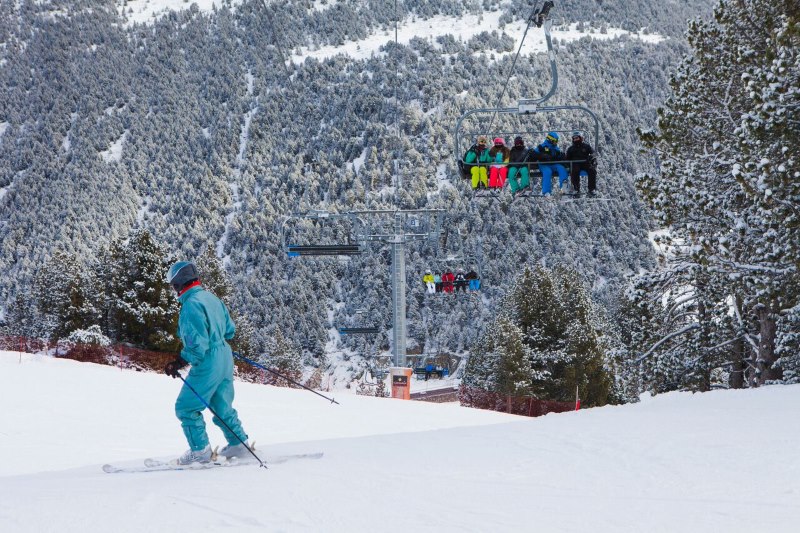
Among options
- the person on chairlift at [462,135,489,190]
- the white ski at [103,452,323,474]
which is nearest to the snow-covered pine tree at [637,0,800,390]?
the person on chairlift at [462,135,489,190]

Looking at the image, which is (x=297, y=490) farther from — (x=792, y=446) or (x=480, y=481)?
(x=792, y=446)

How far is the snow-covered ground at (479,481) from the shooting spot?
382 cm

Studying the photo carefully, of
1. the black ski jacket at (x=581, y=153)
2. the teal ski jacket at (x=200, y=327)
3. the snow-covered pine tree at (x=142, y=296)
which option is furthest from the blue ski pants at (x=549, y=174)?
the snow-covered pine tree at (x=142, y=296)

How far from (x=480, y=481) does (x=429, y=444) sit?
1966 mm

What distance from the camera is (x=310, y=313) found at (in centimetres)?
10612

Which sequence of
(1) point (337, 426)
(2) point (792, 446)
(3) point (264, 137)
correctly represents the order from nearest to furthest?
(2) point (792, 446), (1) point (337, 426), (3) point (264, 137)

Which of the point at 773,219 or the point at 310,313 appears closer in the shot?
the point at 773,219

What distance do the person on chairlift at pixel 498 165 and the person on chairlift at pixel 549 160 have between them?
544 mm

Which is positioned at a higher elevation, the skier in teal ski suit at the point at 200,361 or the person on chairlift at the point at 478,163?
the person on chairlift at the point at 478,163

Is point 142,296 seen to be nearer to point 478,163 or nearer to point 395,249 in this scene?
point 395,249

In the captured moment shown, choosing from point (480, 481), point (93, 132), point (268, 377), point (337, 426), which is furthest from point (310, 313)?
point (93, 132)

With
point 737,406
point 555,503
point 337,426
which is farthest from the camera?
point 337,426

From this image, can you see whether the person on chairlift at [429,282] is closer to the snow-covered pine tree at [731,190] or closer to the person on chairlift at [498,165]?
the snow-covered pine tree at [731,190]

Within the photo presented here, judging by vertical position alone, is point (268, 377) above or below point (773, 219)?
below
